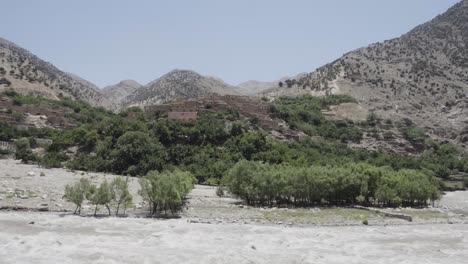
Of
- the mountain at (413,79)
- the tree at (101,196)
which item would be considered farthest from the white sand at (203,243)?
the mountain at (413,79)

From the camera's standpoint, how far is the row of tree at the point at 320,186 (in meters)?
60.1

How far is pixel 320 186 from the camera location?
202ft

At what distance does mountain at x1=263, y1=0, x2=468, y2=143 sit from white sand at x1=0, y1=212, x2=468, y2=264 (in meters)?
109

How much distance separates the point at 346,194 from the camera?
211ft

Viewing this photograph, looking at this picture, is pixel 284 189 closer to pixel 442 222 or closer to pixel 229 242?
pixel 442 222

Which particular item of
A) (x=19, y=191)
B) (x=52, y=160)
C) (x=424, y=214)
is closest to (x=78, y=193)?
(x=19, y=191)

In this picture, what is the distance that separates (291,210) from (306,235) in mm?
14037

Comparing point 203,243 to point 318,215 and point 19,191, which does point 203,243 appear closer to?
point 318,215

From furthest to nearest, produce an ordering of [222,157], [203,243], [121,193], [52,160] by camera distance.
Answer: [222,157], [52,160], [121,193], [203,243]

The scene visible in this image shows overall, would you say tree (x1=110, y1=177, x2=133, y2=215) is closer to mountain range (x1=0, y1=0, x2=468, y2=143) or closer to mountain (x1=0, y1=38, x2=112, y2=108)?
mountain (x1=0, y1=38, x2=112, y2=108)

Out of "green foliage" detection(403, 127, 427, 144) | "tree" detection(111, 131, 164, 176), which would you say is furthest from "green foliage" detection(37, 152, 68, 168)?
"green foliage" detection(403, 127, 427, 144)

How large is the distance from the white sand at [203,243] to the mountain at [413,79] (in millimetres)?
108719

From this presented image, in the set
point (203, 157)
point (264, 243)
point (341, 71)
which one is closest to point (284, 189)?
point (264, 243)

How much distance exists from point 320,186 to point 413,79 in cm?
11916
